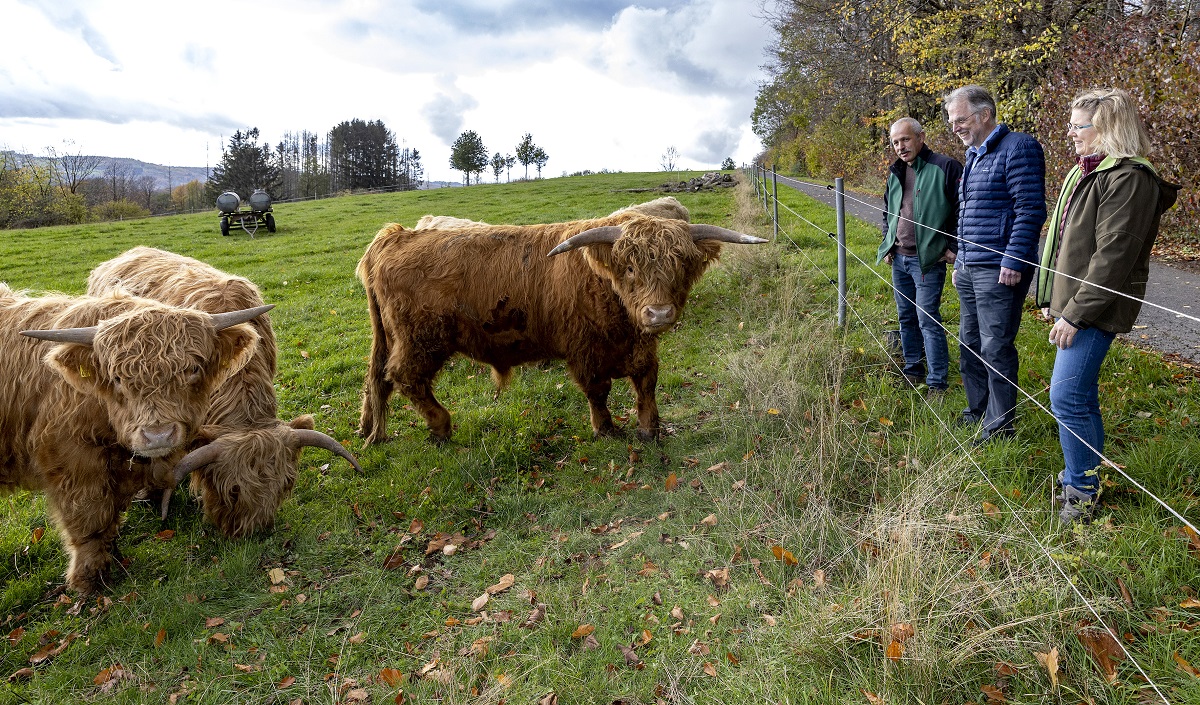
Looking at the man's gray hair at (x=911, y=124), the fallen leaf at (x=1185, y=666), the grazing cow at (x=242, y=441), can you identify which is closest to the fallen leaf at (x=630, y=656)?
the fallen leaf at (x=1185, y=666)

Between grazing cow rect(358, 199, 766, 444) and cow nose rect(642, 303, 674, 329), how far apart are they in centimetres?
32

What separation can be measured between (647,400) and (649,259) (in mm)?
1327

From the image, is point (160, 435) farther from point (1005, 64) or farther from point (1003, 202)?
point (1005, 64)

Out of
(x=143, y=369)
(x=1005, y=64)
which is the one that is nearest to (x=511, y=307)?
(x=143, y=369)

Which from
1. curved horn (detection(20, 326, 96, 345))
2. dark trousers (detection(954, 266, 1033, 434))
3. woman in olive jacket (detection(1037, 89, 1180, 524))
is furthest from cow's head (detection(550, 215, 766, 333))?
curved horn (detection(20, 326, 96, 345))

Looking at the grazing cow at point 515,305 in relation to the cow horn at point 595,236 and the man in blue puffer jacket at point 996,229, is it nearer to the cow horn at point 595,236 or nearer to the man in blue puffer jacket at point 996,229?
the cow horn at point 595,236

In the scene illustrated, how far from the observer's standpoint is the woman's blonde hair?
2932 millimetres

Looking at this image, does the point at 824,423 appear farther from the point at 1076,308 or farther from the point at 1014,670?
the point at 1014,670

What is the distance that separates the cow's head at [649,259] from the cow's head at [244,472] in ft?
7.78

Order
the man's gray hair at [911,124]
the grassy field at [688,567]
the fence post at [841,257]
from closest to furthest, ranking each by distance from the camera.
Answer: the grassy field at [688,567]
the man's gray hair at [911,124]
the fence post at [841,257]

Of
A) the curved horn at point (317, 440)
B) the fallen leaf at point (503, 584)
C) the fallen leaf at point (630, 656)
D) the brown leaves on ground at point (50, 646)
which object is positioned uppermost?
the curved horn at point (317, 440)

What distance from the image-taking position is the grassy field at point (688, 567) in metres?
2.55

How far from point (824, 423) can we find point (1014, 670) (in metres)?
2.12

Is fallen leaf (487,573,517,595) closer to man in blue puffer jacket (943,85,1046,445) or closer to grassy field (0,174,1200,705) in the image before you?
grassy field (0,174,1200,705)
